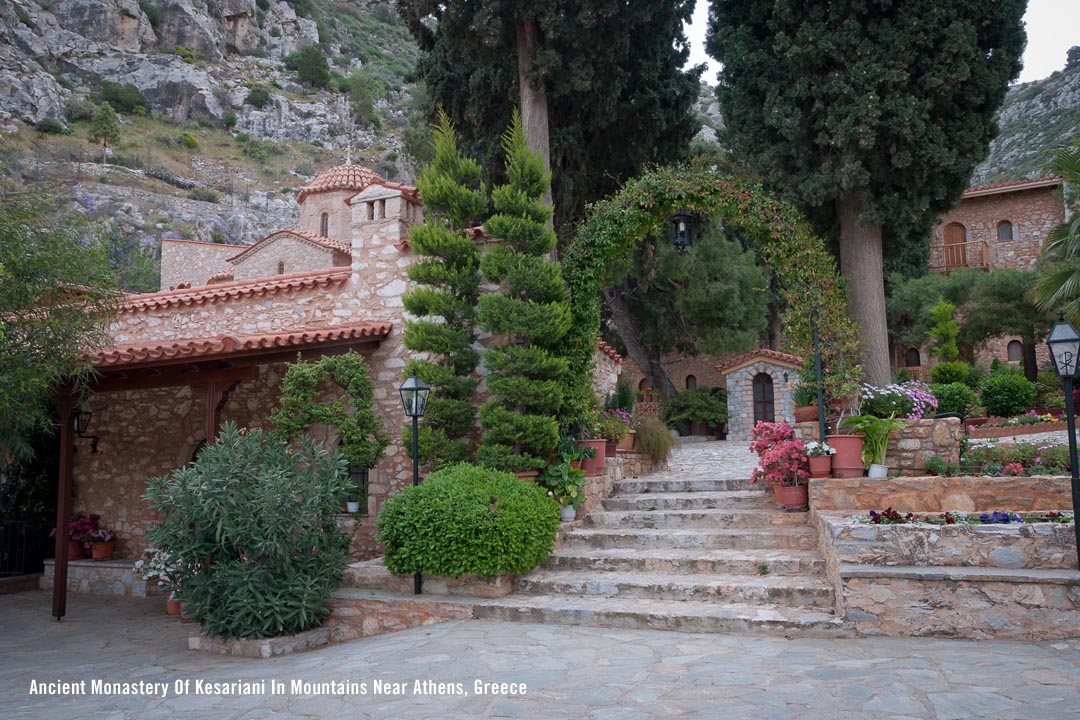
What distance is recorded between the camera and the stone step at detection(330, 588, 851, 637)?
18.5 feet

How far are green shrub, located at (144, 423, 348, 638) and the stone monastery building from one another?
201cm

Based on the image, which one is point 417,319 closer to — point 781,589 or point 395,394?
point 395,394

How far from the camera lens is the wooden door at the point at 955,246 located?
2919 centimetres

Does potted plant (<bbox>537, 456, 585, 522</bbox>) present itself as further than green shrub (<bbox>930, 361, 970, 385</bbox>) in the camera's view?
No

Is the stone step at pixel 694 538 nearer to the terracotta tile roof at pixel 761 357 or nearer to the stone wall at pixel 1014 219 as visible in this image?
the terracotta tile roof at pixel 761 357

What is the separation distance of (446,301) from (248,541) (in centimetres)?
356

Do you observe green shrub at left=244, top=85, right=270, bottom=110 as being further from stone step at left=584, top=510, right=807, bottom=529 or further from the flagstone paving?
the flagstone paving

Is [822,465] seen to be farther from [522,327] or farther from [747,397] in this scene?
[747,397]

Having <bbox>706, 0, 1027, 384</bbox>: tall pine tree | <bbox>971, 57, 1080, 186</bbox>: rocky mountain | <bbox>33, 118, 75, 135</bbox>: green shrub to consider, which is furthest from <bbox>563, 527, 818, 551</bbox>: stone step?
<bbox>33, 118, 75, 135</bbox>: green shrub

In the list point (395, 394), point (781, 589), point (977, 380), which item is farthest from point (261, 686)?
point (977, 380)

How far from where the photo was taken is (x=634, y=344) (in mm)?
21562

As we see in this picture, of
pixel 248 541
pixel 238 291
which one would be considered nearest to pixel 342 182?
pixel 238 291

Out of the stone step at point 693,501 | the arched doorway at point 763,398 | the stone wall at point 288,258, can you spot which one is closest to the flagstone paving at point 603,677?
the stone step at point 693,501

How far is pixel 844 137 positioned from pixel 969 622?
6.81 meters
